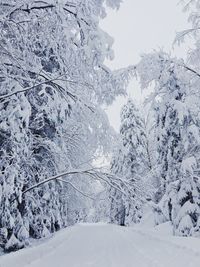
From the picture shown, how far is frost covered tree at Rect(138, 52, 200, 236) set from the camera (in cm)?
1509

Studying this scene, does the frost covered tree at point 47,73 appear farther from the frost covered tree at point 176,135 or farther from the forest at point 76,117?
the frost covered tree at point 176,135

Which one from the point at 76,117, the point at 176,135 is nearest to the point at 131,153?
the point at 176,135

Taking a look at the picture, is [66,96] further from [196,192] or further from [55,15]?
[196,192]

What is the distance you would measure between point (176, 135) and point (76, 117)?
20.9 ft

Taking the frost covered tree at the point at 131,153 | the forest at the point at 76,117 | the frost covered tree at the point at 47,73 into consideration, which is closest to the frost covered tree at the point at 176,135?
the forest at the point at 76,117

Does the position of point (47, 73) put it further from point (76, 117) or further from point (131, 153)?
Result: point (131, 153)

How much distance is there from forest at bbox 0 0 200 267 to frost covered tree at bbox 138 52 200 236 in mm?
42

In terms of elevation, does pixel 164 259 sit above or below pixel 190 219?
below

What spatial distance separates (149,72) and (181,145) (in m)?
4.72

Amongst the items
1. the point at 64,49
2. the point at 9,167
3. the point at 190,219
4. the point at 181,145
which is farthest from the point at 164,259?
the point at 181,145

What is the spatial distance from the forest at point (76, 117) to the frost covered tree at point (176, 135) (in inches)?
1.7

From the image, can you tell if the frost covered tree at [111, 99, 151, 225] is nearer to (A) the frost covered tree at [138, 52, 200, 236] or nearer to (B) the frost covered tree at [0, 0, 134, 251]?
(A) the frost covered tree at [138, 52, 200, 236]

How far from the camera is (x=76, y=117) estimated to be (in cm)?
1362

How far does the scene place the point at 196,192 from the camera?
660 inches
